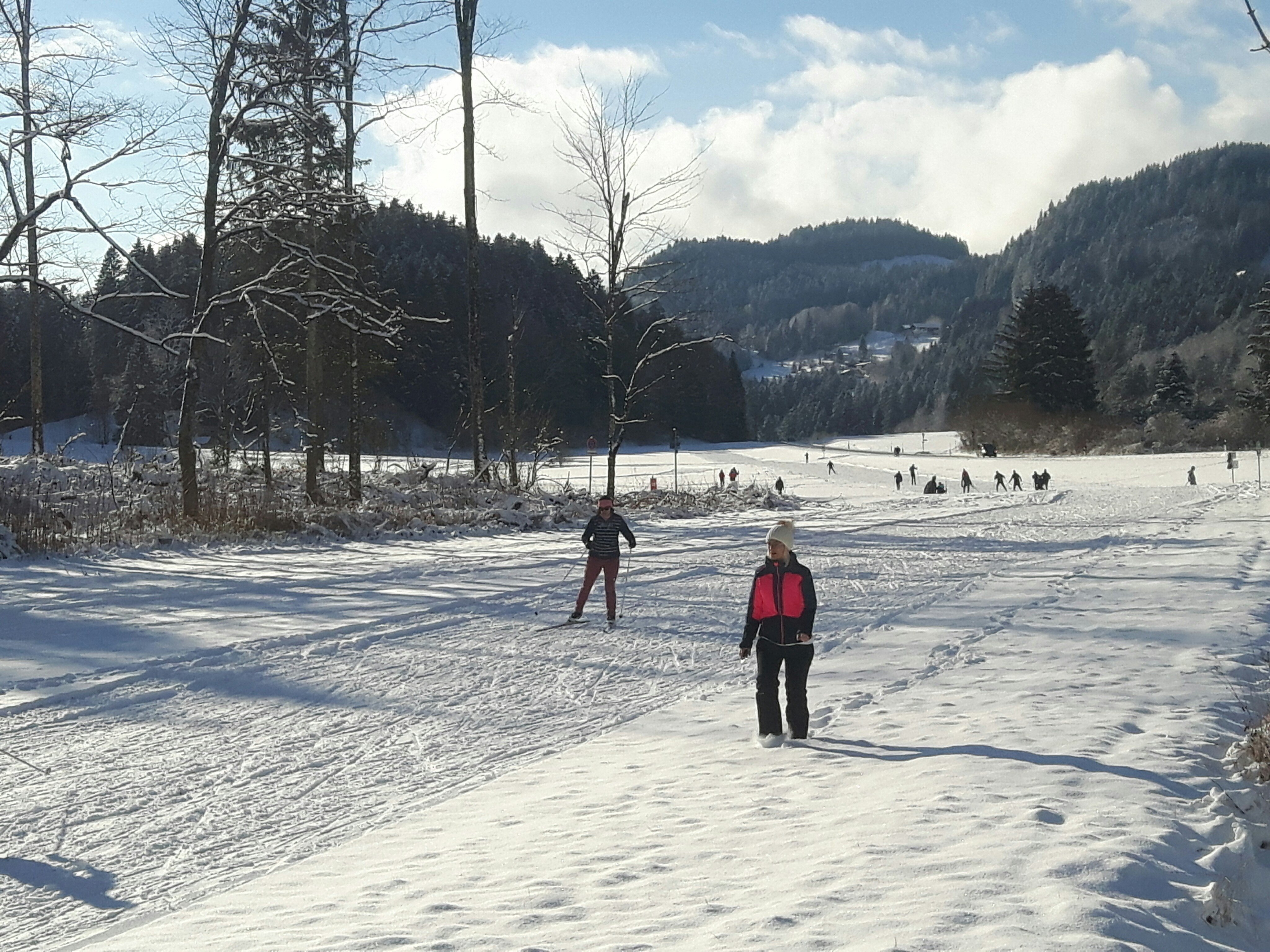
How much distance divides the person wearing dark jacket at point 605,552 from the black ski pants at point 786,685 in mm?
4657

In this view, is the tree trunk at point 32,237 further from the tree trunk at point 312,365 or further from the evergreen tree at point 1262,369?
the evergreen tree at point 1262,369

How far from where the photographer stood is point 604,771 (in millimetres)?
6422

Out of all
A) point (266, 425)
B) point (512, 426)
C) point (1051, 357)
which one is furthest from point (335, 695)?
point (1051, 357)

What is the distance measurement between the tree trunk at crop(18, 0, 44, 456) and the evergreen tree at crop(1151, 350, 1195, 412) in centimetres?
7513

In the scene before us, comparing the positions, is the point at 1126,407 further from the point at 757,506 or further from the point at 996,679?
the point at 996,679

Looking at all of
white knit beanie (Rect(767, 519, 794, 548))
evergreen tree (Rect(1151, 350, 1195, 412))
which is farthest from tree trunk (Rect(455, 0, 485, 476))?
evergreen tree (Rect(1151, 350, 1195, 412))

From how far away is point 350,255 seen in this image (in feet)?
74.2

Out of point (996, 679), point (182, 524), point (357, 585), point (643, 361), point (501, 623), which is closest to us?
point (996, 679)

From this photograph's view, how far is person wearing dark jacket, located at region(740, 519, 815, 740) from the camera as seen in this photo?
713 cm

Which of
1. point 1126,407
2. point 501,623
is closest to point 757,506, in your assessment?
point 501,623

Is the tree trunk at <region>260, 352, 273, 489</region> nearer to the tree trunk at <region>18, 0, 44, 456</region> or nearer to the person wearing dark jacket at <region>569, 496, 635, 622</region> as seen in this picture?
the tree trunk at <region>18, 0, 44, 456</region>

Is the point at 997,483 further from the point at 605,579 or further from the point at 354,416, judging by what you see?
the point at 605,579

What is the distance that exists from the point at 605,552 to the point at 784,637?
4956mm

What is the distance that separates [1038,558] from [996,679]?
1085 centimetres
